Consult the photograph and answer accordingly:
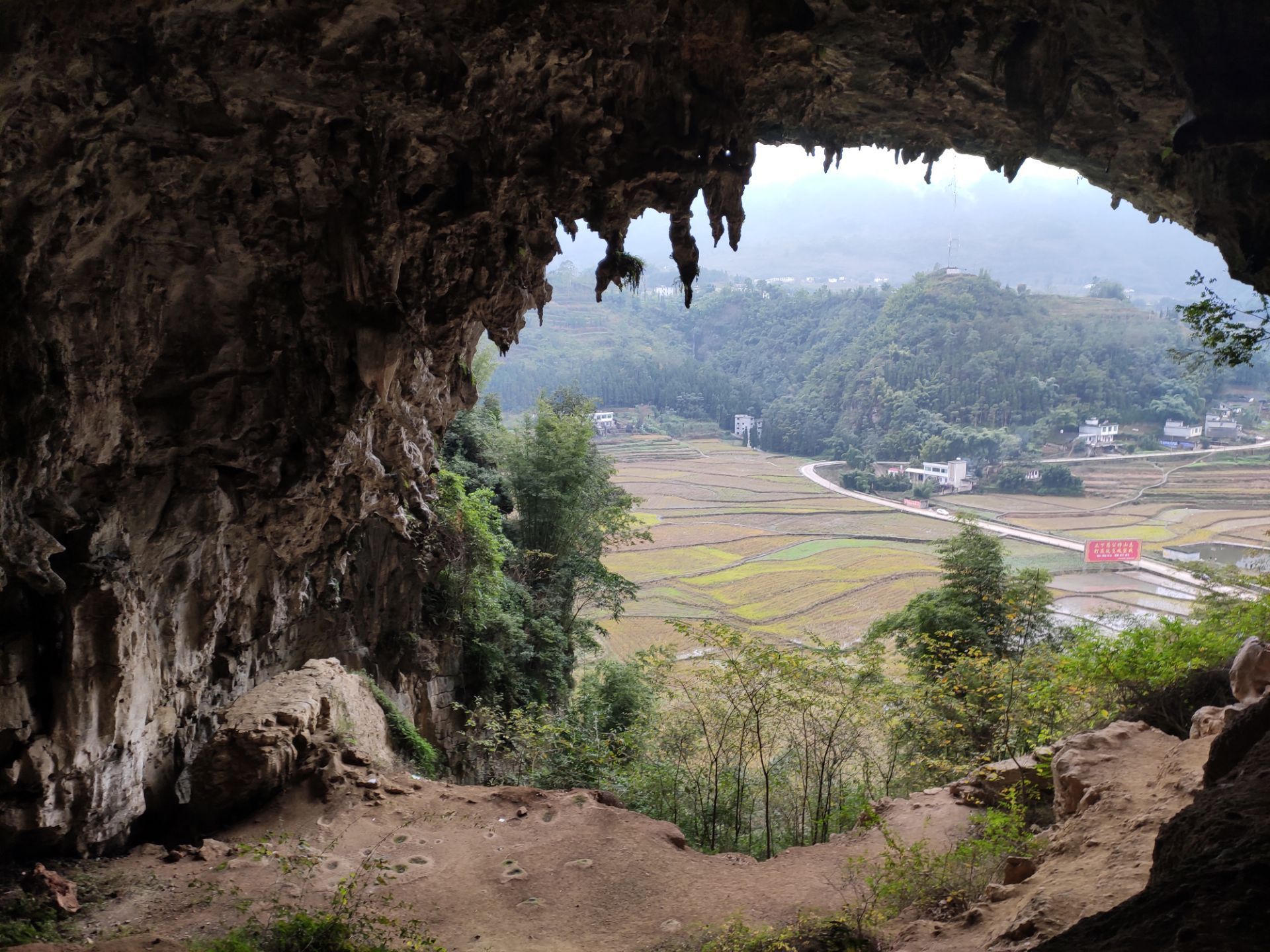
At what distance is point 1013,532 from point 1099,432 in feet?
35.0

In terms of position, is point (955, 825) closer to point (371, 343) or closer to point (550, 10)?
point (371, 343)

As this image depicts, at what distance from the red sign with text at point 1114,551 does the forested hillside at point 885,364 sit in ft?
49.1

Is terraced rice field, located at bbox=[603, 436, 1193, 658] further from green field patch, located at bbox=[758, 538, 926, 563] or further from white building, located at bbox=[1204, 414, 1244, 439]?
white building, located at bbox=[1204, 414, 1244, 439]

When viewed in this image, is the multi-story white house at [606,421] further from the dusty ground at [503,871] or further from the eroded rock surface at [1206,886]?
the eroded rock surface at [1206,886]

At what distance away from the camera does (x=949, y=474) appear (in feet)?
154

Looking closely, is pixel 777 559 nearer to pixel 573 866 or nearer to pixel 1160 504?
pixel 1160 504

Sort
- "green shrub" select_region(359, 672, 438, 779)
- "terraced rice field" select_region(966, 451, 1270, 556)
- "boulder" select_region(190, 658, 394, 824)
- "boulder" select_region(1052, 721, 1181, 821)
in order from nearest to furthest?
"boulder" select_region(1052, 721, 1181, 821), "boulder" select_region(190, 658, 394, 824), "green shrub" select_region(359, 672, 438, 779), "terraced rice field" select_region(966, 451, 1270, 556)

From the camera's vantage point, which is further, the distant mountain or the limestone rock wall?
the distant mountain

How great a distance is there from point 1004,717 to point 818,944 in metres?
7.01

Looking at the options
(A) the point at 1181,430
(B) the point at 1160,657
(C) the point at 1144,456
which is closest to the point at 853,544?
(C) the point at 1144,456

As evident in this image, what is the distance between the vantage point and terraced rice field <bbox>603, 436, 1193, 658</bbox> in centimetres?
3131

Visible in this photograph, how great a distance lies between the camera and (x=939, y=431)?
50.3 metres

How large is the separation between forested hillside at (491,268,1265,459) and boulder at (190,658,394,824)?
4267 centimetres

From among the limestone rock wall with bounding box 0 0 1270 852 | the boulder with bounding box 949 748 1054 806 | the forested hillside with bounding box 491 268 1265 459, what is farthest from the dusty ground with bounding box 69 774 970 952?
the forested hillside with bounding box 491 268 1265 459
